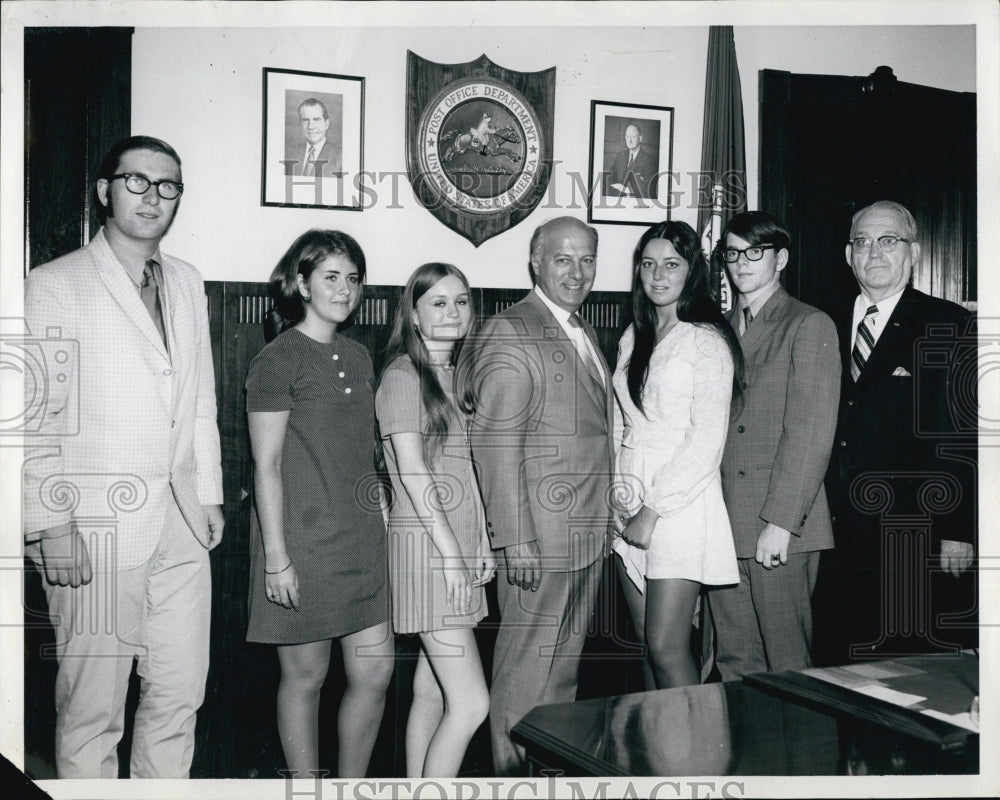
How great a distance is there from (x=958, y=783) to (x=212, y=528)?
2117 mm

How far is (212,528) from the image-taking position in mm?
2350

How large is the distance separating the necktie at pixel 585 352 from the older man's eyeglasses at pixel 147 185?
1.09 meters

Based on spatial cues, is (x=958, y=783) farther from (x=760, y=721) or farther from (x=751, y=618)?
(x=760, y=721)

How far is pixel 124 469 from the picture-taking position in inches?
91.4

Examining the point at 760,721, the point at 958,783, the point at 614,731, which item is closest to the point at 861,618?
the point at 958,783

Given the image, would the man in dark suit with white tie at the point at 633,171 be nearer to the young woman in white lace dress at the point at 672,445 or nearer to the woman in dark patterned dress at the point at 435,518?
the young woman in white lace dress at the point at 672,445

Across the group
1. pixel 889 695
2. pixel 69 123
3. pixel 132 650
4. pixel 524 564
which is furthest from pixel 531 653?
pixel 69 123

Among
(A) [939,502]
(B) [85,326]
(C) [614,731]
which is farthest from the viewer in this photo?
(A) [939,502]

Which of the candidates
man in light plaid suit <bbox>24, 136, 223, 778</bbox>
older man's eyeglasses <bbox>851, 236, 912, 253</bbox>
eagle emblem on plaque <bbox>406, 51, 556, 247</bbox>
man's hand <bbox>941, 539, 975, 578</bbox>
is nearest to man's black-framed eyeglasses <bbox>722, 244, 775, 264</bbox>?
older man's eyeglasses <bbox>851, 236, 912, 253</bbox>

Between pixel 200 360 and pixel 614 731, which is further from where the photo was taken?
pixel 200 360

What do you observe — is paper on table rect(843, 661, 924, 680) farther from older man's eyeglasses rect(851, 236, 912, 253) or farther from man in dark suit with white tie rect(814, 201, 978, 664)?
older man's eyeglasses rect(851, 236, 912, 253)

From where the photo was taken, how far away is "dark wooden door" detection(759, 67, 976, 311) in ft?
8.15

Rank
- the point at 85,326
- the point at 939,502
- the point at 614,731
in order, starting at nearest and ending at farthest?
the point at 614,731 → the point at 85,326 → the point at 939,502

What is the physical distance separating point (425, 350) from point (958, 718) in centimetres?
144
